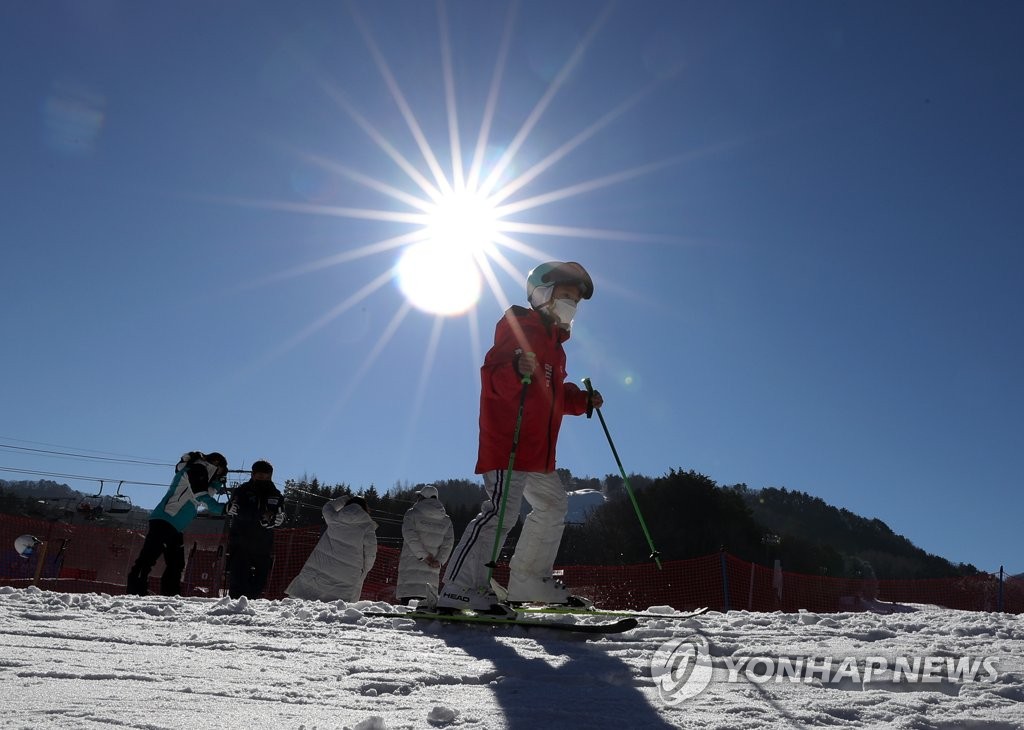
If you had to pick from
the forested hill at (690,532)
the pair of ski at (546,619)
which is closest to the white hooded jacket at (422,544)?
the pair of ski at (546,619)

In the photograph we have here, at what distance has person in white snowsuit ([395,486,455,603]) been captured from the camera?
832 centimetres

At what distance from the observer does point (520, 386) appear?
4207mm

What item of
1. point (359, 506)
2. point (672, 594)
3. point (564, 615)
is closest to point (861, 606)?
point (672, 594)

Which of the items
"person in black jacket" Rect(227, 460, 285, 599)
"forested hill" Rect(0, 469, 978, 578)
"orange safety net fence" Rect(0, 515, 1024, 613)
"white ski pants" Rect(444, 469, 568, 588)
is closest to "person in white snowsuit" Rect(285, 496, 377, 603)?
"person in black jacket" Rect(227, 460, 285, 599)

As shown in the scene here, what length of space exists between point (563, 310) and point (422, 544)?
4.61m

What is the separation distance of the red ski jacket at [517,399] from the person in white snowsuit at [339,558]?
3470mm

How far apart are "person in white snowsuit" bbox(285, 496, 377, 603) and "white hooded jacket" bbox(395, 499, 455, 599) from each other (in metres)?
0.88

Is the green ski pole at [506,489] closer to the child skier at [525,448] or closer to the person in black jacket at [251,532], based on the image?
the child skier at [525,448]

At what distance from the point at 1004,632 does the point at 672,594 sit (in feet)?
42.5

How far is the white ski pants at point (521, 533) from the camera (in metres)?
3.86

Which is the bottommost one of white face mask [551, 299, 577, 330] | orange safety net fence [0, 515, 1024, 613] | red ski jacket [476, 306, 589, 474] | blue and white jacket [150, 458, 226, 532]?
orange safety net fence [0, 515, 1024, 613]

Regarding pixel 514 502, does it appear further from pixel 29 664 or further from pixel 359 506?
pixel 359 506

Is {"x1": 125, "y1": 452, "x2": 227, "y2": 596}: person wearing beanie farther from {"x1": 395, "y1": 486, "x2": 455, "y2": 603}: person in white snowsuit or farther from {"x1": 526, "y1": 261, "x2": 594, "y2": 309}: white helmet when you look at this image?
{"x1": 526, "y1": 261, "x2": 594, "y2": 309}: white helmet

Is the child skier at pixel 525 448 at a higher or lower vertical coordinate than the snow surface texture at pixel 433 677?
higher
